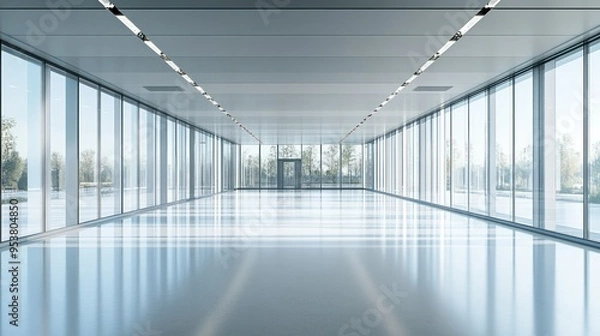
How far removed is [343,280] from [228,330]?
2340 millimetres

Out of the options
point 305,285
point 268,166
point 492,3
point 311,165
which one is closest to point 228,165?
point 268,166

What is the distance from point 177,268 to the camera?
7094 millimetres

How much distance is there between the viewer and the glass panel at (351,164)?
42656 mm

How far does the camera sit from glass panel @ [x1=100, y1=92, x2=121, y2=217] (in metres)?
14.9

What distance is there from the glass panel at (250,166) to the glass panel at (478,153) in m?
27.6

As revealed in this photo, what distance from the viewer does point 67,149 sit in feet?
41.9

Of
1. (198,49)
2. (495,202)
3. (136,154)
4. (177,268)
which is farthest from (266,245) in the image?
(136,154)

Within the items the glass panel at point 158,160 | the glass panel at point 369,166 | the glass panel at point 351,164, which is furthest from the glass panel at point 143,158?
the glass panel at point 351,164

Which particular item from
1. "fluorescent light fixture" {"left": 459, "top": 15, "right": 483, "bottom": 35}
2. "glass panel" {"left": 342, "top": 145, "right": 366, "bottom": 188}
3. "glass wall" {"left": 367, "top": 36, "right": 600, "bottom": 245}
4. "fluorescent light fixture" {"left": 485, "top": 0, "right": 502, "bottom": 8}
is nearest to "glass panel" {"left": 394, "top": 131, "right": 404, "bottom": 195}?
"glass wall" {"left": 367, "top": 36, "right": 600, "bottom": 245}

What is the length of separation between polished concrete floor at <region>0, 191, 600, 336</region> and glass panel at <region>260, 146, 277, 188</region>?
1271 inches

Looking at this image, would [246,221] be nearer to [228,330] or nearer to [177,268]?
[177,268]

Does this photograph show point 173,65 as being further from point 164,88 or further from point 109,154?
point 109,154

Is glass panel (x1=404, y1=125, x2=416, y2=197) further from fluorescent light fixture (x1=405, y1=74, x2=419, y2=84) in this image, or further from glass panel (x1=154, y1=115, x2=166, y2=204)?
glass panel (x1=154, y1=115, x2=166, y2=204)

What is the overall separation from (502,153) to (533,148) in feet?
6.41
